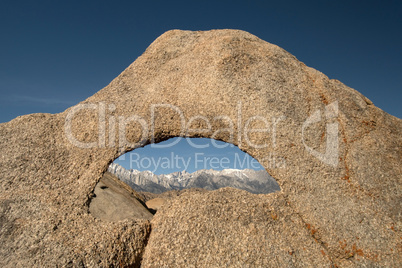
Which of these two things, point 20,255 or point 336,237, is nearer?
point 20,255

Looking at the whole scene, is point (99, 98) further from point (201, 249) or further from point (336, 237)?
point (336, 237)

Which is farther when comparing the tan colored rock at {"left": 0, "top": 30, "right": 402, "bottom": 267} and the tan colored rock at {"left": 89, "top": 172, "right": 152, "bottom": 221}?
the tan colored rock at {"left": 89, "top": 172, "right": 152, "bottom": 221}

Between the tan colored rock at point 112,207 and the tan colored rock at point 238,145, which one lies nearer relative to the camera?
the tan colored rock at point 238,145

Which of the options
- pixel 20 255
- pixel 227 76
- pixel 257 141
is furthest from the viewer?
pixel 227 76

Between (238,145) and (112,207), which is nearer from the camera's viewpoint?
(238,145)

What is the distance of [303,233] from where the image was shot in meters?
5.49

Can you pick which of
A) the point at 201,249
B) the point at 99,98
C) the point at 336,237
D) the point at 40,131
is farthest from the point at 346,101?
the point at 40,131

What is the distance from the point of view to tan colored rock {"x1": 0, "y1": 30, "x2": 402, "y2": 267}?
5.16m

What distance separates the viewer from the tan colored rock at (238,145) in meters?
5.16

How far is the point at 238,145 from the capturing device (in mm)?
6375

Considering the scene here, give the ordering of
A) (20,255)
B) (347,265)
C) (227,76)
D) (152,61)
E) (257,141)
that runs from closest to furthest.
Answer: (20,255) → (347,265) → (257,141) → (227,76) → (152,61)

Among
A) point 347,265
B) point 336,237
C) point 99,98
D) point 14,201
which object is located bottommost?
point 347,265

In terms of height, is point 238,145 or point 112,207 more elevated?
point 238,145

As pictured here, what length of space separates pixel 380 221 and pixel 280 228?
1.99 m
